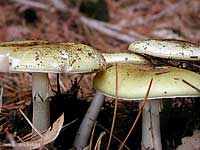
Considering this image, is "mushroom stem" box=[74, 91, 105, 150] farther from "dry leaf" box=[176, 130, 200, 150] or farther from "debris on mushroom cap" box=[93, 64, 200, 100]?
"dry leaf" box=[176, 130, 200, 150]

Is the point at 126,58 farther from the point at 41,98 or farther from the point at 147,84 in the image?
the point at 41,98

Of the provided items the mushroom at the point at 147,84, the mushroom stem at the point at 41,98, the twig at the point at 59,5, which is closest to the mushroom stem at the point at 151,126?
the mushroom at the point at 147,84

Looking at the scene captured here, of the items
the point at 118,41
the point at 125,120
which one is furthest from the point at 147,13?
the point at 125,120

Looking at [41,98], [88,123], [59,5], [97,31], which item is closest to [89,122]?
[88,123]

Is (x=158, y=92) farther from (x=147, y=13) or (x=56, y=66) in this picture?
(x=147, y=13)

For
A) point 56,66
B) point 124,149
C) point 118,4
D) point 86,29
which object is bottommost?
point 124,149

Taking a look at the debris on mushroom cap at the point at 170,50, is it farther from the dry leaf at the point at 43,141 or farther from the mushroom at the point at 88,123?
the dry leaf at the point at 43,141

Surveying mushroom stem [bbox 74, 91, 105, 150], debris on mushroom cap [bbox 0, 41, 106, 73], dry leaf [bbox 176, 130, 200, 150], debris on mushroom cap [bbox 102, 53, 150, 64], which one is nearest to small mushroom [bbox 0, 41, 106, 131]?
debris on mushroom cap [bbox 0, 41, 106, 73]
